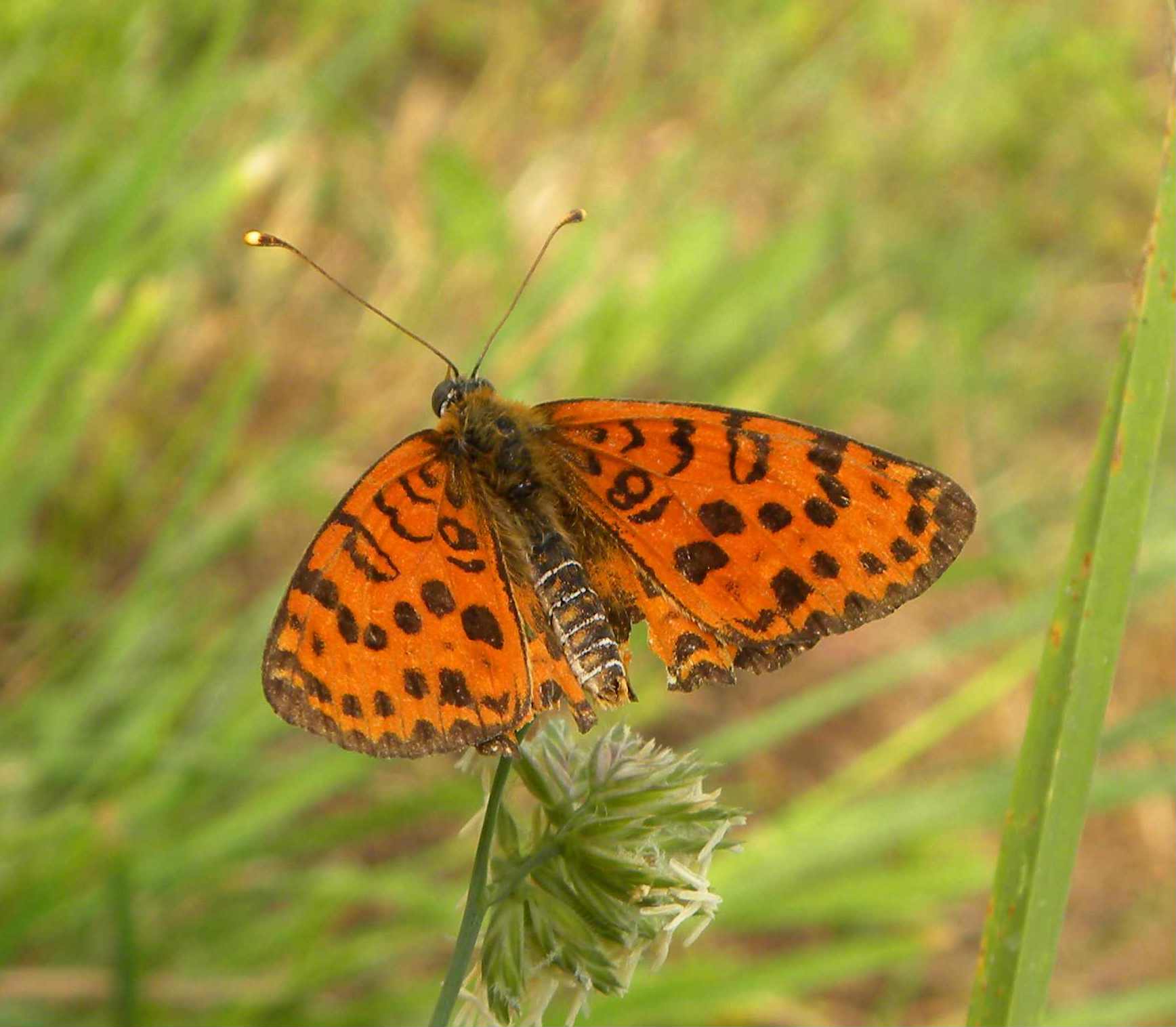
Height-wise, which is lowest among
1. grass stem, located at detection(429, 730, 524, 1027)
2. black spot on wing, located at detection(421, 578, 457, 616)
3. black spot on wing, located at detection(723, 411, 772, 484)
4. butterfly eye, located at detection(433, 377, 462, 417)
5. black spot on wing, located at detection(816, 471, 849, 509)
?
grass stem, located at detection(429, 730, 524, 1027)

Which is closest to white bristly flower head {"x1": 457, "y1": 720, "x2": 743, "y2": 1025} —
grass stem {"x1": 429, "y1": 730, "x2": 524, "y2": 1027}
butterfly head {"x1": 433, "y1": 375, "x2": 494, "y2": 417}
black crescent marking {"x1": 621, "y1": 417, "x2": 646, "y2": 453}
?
grass stem {"x1": 429, "y1": 730, "x2": 524, "y2": 1027}

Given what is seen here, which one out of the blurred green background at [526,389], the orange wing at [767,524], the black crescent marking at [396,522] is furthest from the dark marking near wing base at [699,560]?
the blurred green background at [526,389]

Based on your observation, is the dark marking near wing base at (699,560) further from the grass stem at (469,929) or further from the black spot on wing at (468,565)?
the grass stem at (469,929)

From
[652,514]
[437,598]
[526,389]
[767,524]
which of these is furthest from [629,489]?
[526,389]

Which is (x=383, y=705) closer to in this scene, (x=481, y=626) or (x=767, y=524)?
(x=481, y=626)

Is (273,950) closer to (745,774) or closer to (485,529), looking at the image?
(485,529)

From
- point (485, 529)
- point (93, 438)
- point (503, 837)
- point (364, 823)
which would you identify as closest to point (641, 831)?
point (503, 837)

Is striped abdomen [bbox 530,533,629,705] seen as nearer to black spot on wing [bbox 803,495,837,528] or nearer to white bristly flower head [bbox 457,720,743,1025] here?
white bristly flower head [bbox 457,720,743,1025]
